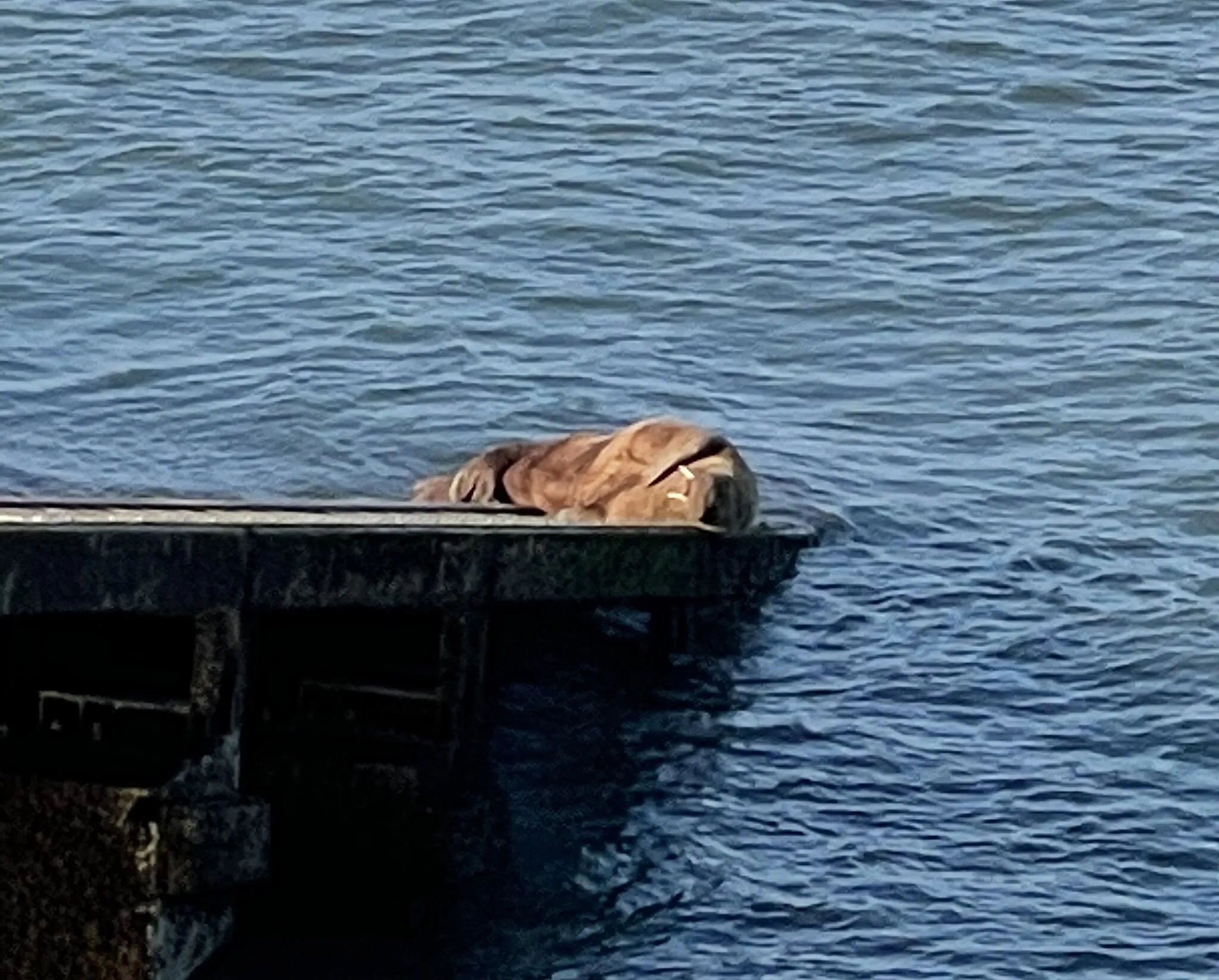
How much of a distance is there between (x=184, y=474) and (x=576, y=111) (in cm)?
700

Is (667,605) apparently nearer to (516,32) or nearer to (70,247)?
(70,247)

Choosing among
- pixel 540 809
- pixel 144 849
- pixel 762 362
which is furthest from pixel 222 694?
pixel 762 362

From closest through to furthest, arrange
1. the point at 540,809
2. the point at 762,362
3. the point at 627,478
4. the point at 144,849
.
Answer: the point at 144,849, the point at 540,809, the point at 627,478, the point at 762,362

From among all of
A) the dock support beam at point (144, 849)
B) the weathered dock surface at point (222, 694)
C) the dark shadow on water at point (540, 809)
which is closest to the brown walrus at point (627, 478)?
the dark shadow on water at point (540, 809)

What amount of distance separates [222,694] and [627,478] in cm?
349

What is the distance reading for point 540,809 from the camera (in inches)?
520

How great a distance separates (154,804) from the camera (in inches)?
427

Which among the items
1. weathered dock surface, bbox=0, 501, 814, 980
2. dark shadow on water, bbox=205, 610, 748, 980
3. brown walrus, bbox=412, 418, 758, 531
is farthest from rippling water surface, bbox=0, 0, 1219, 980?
brown walrus, bbox=412, 418, 758, 531

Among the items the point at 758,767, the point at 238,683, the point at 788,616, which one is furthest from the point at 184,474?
the point at 238,683

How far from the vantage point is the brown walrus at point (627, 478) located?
45.5ft

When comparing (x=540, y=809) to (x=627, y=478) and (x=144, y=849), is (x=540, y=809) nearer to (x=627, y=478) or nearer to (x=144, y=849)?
(x=627, y=478)

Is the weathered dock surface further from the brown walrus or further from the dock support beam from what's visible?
the brown walrus

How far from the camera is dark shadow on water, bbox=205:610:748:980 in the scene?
11.9 metres

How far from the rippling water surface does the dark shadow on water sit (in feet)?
0.09
